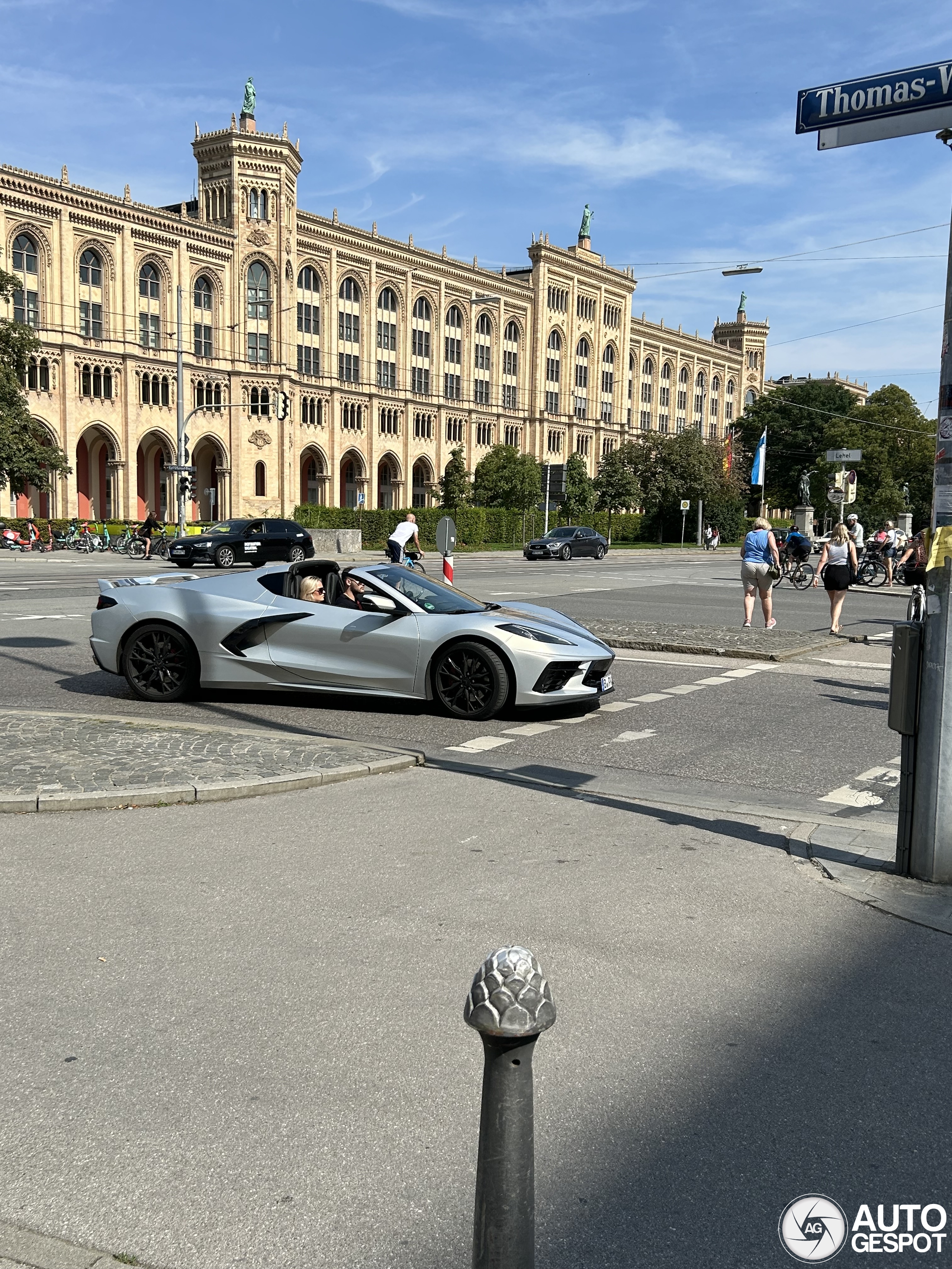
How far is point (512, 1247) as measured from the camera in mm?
2033

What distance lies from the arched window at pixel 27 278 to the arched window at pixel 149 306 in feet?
20.4

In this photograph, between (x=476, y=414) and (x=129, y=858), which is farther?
(x=476, y=414)

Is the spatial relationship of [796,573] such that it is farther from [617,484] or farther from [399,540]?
[617,484]

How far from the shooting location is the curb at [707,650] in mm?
13594

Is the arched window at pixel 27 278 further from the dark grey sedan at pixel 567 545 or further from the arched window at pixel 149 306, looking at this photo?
the dark grey sedan at pixel 567 545

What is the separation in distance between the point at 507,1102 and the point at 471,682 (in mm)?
7271

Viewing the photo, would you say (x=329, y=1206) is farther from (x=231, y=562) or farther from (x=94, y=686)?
(x=231, y=562)

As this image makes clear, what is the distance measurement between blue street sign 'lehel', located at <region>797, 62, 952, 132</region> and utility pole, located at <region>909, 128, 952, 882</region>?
21cm

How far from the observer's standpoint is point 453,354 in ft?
297

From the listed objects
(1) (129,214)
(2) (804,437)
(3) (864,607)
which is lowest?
(3) (864,607)

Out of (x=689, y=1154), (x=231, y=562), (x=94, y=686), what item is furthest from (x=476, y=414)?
(x=689, y=1154)

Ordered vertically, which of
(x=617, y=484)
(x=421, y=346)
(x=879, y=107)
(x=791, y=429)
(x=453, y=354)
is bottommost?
(x=879, y=107)

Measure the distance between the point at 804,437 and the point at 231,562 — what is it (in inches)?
3028

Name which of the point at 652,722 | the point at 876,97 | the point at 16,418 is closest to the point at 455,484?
the point at 16,418
